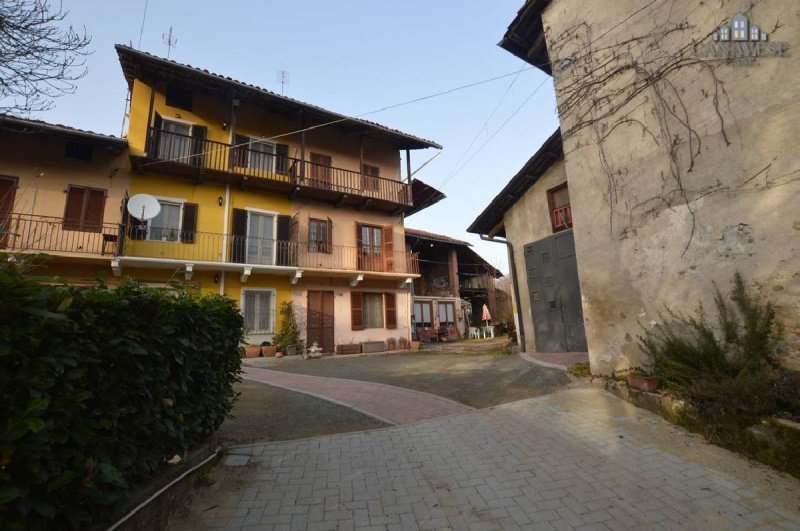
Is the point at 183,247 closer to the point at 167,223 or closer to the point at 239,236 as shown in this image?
the point at 167,223

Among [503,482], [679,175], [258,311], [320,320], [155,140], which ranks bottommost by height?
[503,482]

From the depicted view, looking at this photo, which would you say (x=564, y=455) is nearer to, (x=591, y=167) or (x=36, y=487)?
(x=36, y=487)

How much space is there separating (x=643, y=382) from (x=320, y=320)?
486 inches

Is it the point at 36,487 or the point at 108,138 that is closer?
the point at 36,487

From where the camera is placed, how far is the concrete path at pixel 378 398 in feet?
17.9

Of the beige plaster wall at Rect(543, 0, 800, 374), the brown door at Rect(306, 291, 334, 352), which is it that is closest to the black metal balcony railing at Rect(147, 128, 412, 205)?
the brown door at Rect(306, 291, 334, 352)

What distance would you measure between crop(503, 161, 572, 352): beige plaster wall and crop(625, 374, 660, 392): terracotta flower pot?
4861 millimetres

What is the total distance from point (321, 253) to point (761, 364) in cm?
1386

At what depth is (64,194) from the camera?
11.9 metres

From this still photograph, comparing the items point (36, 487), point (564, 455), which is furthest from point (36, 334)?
point (564, 455)

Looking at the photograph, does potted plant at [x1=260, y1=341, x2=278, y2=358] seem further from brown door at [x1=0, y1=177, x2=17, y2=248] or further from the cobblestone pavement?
the cobblestone pavement

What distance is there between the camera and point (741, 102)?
15.7 ft

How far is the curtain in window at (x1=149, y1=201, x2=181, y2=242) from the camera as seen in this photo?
13.0 meters
